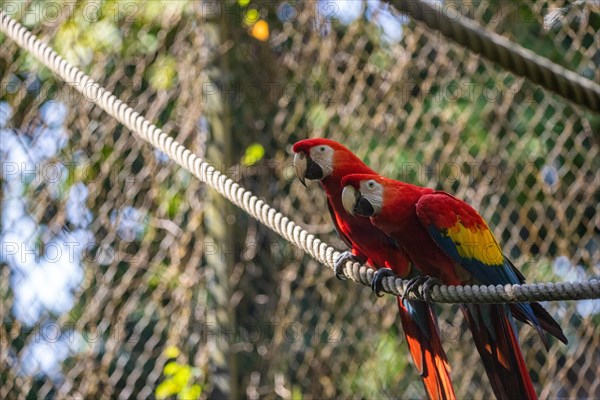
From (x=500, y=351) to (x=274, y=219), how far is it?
1.16 ft

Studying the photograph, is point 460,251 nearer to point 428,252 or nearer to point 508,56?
point 428,252

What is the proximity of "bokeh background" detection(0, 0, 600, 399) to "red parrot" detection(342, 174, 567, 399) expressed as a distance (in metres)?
0.48

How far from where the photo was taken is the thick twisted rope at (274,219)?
0.79 m

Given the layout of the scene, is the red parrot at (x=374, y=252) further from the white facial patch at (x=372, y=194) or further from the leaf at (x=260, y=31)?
the leaf at (x=260, y=31)

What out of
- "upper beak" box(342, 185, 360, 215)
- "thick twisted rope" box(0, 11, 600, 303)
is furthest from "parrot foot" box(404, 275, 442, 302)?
"upper beak" box(342, 185, 360, 215)

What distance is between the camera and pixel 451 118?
5.57ft

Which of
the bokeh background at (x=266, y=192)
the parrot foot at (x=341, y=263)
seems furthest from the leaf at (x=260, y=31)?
the parrot foot at (x=341, y=263)

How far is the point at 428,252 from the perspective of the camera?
1086mm

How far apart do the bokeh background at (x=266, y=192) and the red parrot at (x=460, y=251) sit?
1.56 feet

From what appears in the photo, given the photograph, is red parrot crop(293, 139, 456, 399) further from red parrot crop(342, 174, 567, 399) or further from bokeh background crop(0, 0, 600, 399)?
bokeh background crop(0, 0, 600, 399)

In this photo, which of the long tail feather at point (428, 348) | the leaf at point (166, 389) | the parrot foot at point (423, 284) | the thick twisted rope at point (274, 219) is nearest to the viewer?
the thick twisted rope at point (274, 219)

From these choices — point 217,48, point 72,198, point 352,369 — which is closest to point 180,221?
point 72,198

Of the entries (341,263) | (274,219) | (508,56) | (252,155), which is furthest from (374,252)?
(252,155)

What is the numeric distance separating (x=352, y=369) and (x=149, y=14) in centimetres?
86
